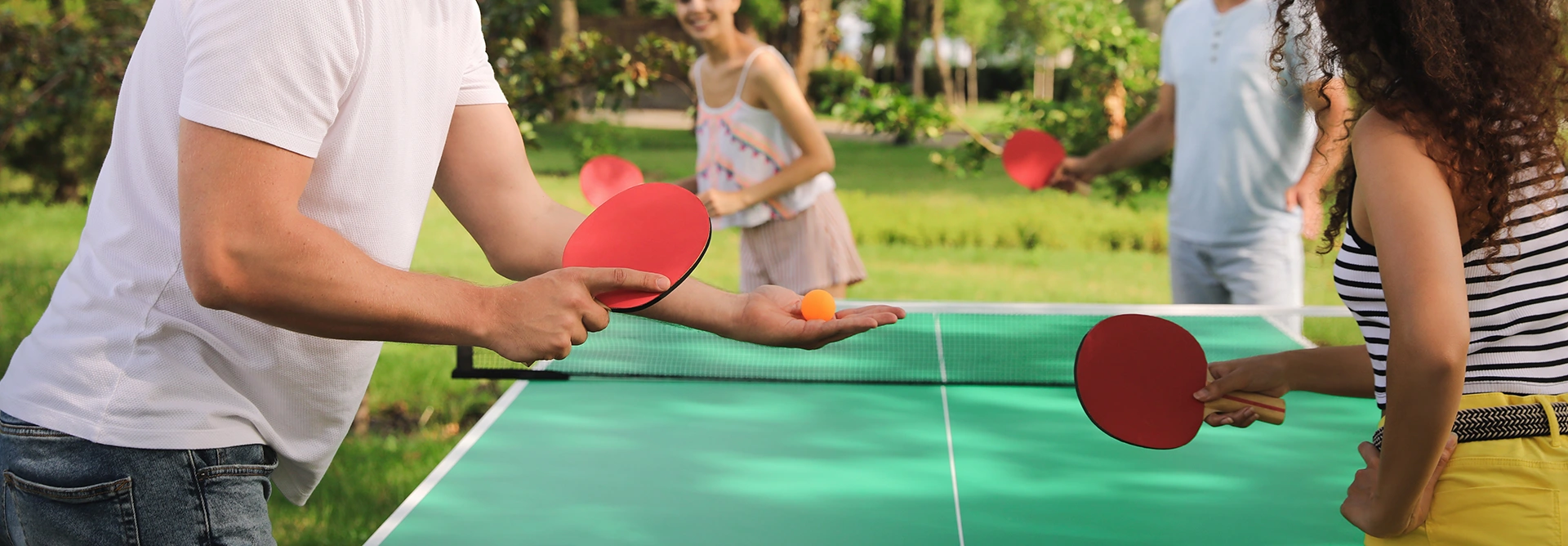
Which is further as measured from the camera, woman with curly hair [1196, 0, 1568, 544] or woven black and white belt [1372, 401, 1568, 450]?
woven black and white belt [1372, 401, 1568, 450]

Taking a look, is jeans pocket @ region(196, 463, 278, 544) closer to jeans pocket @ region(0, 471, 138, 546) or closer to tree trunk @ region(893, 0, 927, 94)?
jeans pocket @ region(0, 471, 138, 546)

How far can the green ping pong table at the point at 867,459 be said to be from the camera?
10.8 feet

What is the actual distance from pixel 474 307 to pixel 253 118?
0.35 m

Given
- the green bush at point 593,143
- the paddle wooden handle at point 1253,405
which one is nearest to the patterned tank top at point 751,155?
the paddle wooden handle at point 1253,405

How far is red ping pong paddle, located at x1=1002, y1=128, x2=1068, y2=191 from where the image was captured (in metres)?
4.80

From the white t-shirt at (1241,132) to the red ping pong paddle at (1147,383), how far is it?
2001 millimetres

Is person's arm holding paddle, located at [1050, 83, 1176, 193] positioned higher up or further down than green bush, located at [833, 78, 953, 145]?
higher up

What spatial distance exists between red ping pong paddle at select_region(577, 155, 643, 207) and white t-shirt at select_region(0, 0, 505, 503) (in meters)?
2.69

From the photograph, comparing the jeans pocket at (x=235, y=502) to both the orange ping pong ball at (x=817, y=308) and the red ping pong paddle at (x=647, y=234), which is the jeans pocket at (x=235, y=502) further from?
the orange ping pong ball at (x=817, y=308)

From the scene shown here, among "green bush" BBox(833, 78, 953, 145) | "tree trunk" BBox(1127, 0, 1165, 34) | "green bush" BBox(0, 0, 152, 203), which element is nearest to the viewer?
"green bush" BBox(0, 0, 152, 203)

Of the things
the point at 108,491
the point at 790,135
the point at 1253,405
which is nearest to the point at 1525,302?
the point at 1253,405

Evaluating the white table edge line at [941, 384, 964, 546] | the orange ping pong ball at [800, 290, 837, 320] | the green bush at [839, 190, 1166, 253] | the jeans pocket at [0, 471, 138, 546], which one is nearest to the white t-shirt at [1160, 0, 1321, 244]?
the white table edge line at [941, 384, 964, 546]

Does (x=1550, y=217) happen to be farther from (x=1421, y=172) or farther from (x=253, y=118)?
(x=253, y=118)

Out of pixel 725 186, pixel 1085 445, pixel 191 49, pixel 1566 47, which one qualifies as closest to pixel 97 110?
pixel 725 186
